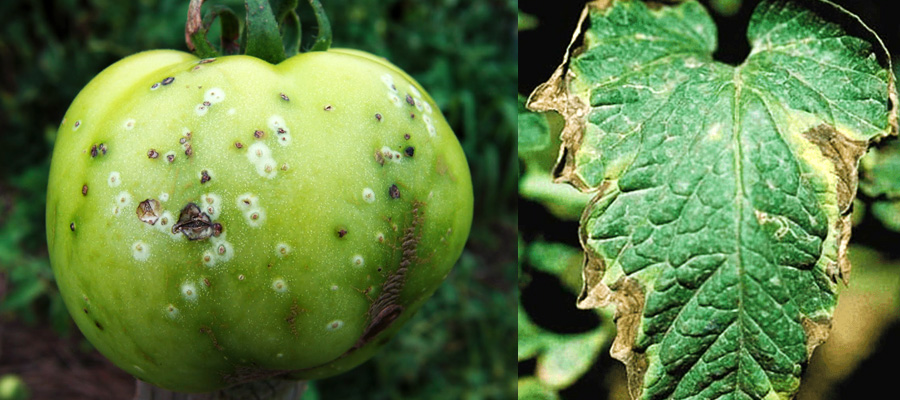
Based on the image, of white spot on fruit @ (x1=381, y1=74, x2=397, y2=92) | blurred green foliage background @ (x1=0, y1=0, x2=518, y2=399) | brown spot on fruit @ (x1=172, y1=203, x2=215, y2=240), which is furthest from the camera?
blurred green foliage background @ (x1=0, y1=0, x2=518, y2=399)

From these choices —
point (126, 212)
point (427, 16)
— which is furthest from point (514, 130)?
point (126, 212)

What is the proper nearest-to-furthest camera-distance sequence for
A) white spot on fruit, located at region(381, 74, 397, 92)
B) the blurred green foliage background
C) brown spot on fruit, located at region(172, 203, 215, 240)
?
1. brown spot on fruit, located at region(172, 203, 215, 240)
2. white spot on fruit, located at region(381, 74, 397, 92)
3. the blurred green foliage background

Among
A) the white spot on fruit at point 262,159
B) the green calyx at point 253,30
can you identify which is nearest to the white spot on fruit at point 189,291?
the white spot on fruit at point 262,159

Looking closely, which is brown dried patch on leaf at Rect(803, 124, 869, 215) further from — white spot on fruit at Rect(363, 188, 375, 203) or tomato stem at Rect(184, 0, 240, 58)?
tomato stem at Rect(184, 0, 240, 58)

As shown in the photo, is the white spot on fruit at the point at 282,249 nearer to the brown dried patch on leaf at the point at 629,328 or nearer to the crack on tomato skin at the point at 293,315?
the crack on tomato skin at the point at 293,315

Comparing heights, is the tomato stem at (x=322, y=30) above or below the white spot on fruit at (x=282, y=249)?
above

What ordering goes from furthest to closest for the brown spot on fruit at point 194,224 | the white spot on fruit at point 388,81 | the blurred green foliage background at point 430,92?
the blurred green foliage background at point 430,92, the white spot on fruit at point 388,81, the brown spot on fruit at point 194,224

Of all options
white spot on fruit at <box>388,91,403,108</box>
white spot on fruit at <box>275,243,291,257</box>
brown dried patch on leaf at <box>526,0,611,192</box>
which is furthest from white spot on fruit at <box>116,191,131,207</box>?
brown dried patch on leaf at <box>526,0,611,192</box>
